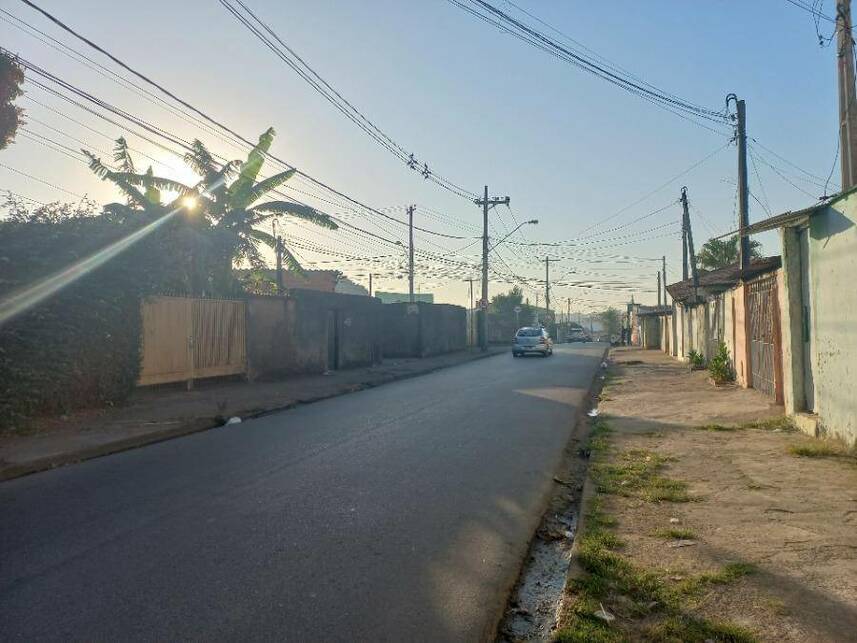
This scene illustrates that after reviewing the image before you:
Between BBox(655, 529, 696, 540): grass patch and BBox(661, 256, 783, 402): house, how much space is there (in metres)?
7.80

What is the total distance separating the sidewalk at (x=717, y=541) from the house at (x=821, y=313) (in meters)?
0.52

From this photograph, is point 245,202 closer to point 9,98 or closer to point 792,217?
point 9,98

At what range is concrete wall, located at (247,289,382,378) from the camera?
1827cm

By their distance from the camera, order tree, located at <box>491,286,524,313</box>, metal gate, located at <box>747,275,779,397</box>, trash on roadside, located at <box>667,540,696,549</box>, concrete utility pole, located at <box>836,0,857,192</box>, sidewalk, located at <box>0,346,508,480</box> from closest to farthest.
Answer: trash on roadside, located at <box>667,540,696,549</box> → sidewalk, located at <box>0,346,508,480</box> → concrete utility pole, located at <box>836,0,857,192</box> → metal gate, located at <box>747,275,779,397</box> → tree, located at <box>491,286,524,313</box>

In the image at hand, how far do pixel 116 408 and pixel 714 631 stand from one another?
37.4 feet

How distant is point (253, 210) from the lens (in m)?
20.2

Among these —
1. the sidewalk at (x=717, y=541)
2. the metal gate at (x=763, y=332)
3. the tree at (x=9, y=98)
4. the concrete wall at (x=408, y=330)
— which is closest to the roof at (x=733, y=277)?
the metal gate at (x=763, y=332)

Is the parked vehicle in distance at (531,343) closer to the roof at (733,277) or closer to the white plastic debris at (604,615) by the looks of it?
the roof at (733,277)

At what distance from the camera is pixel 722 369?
17531 mm

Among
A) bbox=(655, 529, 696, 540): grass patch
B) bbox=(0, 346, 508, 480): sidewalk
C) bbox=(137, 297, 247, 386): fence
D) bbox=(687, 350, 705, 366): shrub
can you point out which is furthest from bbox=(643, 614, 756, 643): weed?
bbox=(687, 350, 705, 366): shrub

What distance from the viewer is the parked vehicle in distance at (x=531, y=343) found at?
3522 centimetres

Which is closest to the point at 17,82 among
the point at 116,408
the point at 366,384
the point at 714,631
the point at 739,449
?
the point at 116,408

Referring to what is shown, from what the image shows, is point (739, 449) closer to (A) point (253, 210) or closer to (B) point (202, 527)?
(B) point (202, 527)

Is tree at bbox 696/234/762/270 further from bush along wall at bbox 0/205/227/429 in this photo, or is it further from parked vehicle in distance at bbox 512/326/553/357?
bush along wall at bbox 0/205/227/429
